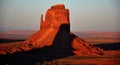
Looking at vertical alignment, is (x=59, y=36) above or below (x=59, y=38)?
above

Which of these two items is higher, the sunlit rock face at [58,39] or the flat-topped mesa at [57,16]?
the flat-topped mesa at [57,16]

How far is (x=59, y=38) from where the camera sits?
210 feet

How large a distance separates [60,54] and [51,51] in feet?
5.99

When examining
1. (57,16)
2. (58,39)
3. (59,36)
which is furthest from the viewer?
(57,16)

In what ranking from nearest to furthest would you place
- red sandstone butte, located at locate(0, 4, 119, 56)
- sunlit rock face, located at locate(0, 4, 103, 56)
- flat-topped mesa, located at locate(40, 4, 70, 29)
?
sunlit rock face, located at locate(0, 4, 103, 56) → red sandstone butte, located at locate(0, 4, 119, 56) → flat-topped mesa, located at locate(40, 4, 70, 29)

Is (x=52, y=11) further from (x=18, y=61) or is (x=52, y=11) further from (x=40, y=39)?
(x=18, y=61)

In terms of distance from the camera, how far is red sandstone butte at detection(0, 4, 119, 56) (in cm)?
6284

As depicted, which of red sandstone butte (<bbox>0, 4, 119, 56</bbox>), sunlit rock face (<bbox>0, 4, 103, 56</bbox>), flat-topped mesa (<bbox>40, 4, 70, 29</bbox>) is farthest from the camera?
→ flat-topped mesa (<bbox>40, 4, 70, 29</bbox>)

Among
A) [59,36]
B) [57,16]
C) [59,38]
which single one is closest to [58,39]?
[59,38]

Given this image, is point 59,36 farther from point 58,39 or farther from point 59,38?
point 58,39

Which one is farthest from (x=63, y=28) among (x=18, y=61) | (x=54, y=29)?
(x=18, y=61)

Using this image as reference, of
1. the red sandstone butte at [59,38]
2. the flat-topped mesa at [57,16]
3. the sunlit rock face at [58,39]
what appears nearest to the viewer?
Answer: the sunlit rock face at [58,39]

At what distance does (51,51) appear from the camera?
6050 cm

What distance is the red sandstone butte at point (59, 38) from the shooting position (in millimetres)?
62844
